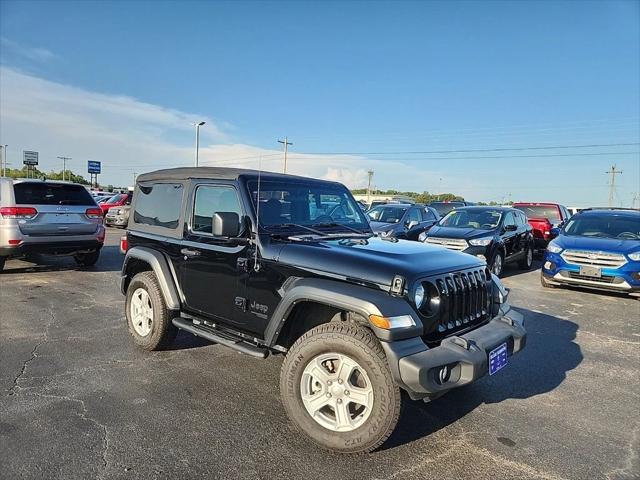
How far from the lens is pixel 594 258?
8492mm

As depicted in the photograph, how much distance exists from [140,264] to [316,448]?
3.05 meters

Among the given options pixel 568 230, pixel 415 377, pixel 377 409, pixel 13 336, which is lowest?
pixel 13 336

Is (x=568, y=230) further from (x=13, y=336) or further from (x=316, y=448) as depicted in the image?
(x=13, y=336)

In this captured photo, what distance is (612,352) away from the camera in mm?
5445

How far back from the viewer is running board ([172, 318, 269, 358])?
367 centimetres

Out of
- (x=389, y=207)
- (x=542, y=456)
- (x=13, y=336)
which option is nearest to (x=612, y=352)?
(x=542, y=456)

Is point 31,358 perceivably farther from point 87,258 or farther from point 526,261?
point 526,261

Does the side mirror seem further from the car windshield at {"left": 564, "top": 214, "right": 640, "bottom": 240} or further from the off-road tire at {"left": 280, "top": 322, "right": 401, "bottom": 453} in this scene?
the car windshield at {"left": 564, "top": 214, "right": 640, "bottom": 240}

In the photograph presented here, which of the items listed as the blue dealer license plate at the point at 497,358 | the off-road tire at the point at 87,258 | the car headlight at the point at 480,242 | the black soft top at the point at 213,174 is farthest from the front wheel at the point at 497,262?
the off-road tire at the point at 87,258

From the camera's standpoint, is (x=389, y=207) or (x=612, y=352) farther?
(x=389, y=207)

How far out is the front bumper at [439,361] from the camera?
2775 millimetres

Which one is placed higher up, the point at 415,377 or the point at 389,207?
the point at 389,207

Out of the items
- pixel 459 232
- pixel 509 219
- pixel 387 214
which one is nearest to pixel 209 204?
pixel 459 232

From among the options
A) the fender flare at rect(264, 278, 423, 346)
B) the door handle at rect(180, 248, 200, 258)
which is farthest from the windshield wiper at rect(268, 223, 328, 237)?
the door handle at rect(180, 248, 200, 258)
